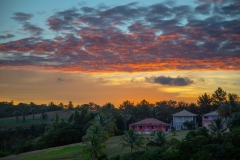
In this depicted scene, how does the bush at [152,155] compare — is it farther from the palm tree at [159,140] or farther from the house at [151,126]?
the house at [151,126]

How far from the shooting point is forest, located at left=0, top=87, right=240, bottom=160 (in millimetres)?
43125

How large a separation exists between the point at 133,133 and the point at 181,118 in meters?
44.2

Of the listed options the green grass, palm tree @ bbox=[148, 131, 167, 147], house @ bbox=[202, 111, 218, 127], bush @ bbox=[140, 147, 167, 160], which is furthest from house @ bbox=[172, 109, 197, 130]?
bush @ bbox=[140, 147, 167, 160]

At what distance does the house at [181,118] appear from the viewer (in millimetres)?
92000

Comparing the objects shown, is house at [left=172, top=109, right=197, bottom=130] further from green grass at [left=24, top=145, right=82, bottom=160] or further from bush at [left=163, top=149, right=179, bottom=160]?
bush at [left=163, top=149, right=179, bottom=160]

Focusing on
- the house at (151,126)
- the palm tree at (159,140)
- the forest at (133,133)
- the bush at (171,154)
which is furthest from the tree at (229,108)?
the bush at (171,154)

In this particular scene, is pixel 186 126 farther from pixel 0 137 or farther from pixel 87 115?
pixel 0 137

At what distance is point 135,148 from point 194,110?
180 ft

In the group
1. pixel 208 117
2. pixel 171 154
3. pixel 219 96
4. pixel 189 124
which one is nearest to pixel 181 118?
pixel 189 124

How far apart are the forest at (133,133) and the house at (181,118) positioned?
3.90m

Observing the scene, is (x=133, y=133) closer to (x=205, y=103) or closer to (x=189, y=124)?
(x=189, y=124)

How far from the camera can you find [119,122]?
95562 mm

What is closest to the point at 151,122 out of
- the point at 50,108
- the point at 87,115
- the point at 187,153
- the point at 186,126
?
the point at 186,126

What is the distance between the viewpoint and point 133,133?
52031 millimetres
